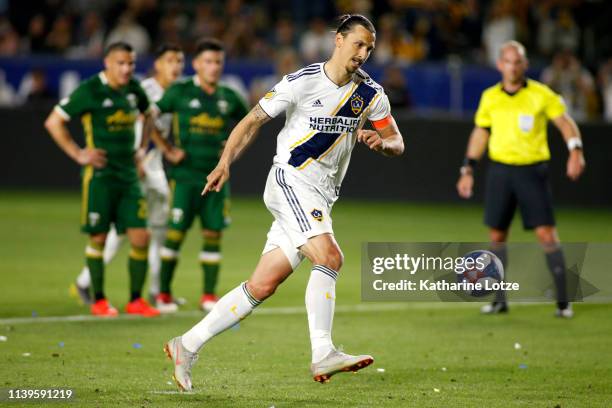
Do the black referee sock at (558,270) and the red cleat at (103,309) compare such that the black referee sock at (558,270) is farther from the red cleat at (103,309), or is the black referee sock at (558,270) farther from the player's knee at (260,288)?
the player's knee at (260,288)

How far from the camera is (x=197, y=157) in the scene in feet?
35.9

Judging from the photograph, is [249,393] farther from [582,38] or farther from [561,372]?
[582,38]

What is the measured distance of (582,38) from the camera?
74.3ft

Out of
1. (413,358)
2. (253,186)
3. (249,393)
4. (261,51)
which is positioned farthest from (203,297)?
(261,51)

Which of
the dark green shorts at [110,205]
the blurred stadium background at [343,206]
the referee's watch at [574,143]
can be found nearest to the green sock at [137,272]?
the dark green shorts at [110,205]

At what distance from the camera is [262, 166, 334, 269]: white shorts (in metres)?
7.05

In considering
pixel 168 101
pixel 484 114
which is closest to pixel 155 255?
pixel 168 101

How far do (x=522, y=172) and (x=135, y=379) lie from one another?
478 cm

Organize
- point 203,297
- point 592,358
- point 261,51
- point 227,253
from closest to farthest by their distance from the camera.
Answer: point 592,358 → point 203,297 → point 227,253 → point 261,51

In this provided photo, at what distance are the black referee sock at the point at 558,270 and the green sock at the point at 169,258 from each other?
3.49 metres

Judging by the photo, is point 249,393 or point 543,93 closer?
point 249,393

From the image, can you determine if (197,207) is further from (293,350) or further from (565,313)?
(565,313)

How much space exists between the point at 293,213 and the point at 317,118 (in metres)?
0.60

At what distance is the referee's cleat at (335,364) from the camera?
663 centimetres
